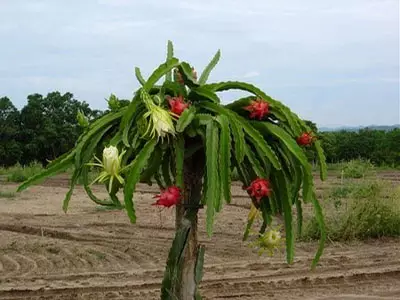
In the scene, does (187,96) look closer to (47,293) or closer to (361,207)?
(47,293)

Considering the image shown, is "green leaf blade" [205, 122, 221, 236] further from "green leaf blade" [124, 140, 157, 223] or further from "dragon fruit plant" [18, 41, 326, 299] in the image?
"green leaf blade" [124, 140, 157, 223]

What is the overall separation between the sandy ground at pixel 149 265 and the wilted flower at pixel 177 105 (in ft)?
11.4

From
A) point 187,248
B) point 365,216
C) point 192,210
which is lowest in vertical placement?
point 365,216

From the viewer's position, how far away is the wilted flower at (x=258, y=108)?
2.73 m

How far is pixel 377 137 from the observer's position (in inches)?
1209

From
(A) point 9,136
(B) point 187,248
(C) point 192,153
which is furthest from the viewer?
(A) point 9,136

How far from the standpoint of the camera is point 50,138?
28062 millimetres

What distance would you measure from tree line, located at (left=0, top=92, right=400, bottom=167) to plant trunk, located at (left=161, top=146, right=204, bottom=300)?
24950 mm

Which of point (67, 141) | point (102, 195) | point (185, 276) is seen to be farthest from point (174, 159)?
point (67, 141)

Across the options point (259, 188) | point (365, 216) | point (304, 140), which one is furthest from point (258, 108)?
point (365, 216)

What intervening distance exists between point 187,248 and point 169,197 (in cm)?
41

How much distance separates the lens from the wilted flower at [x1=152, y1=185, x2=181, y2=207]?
253cm

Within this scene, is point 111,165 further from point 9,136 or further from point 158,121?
point 9,136

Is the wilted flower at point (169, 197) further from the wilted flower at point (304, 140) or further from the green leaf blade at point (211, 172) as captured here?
the wilted flower at point (304, 140)
